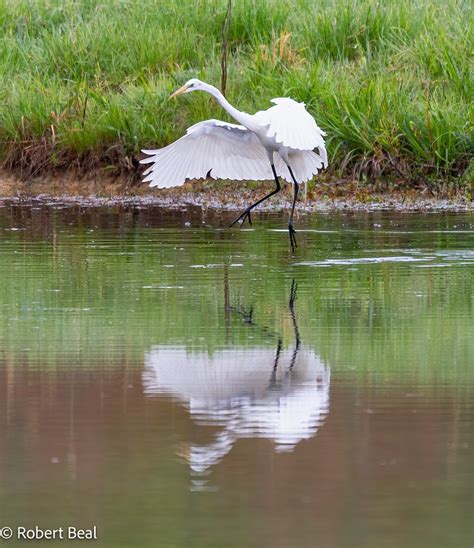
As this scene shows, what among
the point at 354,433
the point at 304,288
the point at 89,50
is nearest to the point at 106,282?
the point at 304,288

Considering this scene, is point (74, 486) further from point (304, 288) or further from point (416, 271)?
point (416, 271)

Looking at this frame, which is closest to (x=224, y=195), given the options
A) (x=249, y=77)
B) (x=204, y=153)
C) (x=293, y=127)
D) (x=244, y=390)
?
(x=249, y=77)

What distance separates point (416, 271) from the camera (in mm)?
9594

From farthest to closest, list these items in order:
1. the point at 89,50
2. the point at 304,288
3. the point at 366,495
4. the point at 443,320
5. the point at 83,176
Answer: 1. the point at 89,50
2. the point at 83,176
3. the point at 304,288
4. the point at 443,320
5. the point at 366,495

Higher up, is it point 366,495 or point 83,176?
point 366,495

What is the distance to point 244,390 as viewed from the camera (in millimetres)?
6164

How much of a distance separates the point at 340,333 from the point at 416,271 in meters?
2.20

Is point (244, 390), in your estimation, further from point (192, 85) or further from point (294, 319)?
point (192, 85)

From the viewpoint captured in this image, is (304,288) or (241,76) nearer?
(304,288)

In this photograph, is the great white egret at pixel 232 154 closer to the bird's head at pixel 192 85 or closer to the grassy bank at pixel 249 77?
the bird's head at pixel 192 85

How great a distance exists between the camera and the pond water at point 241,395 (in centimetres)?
457

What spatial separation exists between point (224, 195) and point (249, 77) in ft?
4.54

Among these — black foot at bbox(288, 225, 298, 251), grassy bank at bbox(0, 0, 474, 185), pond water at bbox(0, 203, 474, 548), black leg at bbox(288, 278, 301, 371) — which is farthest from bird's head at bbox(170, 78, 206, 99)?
black leg at bbox(288, 278, 301, 371)

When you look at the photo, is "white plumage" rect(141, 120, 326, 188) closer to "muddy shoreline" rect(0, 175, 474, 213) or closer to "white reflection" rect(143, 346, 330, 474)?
"muddy shoreline" rect(0, 175, 474, 213)
